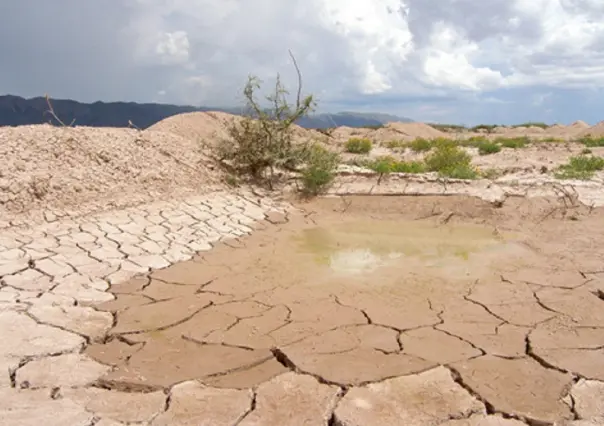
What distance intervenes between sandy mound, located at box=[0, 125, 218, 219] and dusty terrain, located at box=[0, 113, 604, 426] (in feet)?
0.10

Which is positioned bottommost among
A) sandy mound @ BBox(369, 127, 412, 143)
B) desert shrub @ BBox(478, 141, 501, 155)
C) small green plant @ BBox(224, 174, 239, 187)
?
small green plant @ BBox(224, 174, 239, 187)

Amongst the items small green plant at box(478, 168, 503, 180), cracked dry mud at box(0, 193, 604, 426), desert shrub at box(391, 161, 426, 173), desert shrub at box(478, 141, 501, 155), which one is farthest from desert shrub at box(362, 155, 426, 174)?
desert shrub at box(478, 141, 501, 155)

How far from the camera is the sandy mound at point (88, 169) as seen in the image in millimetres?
5844

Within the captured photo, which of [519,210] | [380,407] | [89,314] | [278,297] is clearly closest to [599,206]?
[519,210]

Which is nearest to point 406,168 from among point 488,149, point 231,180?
point 231,180

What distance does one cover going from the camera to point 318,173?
830 cm

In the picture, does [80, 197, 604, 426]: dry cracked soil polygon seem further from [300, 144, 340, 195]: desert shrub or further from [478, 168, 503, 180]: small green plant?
[478, 168, 503, 180]: small green plant

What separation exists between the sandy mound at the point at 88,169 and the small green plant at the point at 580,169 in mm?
5104

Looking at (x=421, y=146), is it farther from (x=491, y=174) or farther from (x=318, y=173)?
(x=318, y=173)

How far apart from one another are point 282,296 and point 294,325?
23.4 inches

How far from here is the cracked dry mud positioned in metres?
2.66

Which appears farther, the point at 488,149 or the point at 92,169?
the point at 488,149

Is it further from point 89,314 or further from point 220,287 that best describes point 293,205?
point 89,314

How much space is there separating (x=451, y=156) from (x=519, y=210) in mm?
2906
